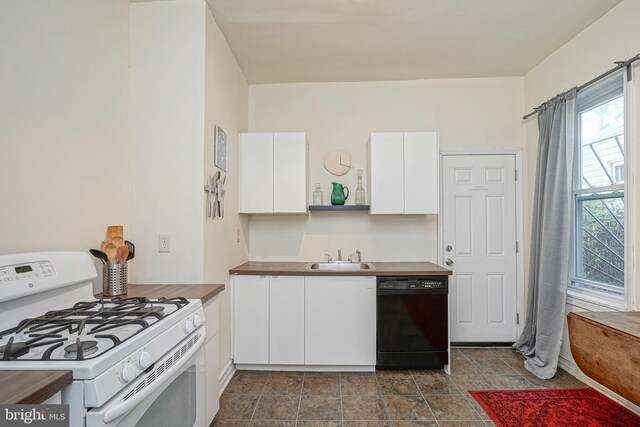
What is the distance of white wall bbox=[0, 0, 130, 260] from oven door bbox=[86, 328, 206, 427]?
86 centimetres

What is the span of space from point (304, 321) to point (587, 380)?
228 centimetres

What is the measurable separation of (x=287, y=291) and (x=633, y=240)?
2.52m

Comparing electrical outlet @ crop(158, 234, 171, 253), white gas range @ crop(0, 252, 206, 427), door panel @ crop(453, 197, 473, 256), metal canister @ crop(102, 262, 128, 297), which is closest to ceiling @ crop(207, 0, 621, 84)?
door panel @ crop(453, 197, 473, 256)

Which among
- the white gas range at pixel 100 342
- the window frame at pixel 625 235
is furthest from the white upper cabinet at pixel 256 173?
the window frame at pixel 625 235

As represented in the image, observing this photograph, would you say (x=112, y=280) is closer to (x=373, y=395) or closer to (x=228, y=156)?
(x=228, y=156)

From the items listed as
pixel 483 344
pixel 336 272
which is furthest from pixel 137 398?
pixel 483 344

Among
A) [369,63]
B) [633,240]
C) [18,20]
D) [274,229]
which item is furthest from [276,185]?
[633,240]

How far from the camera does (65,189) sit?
1.57 m

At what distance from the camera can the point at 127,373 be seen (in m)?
0.95

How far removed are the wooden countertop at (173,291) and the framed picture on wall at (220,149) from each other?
924 millimetres

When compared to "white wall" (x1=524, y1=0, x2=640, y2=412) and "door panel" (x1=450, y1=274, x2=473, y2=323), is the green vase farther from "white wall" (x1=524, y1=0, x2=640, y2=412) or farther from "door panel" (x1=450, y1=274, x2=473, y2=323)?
"white wall" (x1=524, y1=0, x2=640, y2=412)

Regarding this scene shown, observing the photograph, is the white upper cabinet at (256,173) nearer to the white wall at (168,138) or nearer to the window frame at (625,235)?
the white wall at (168,138)

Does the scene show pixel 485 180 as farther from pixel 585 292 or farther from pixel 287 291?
pixel 287 291

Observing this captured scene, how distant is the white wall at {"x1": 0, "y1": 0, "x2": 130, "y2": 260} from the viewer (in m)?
1.32
